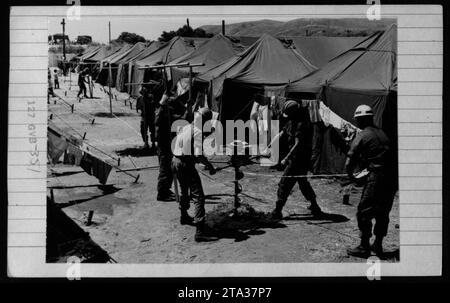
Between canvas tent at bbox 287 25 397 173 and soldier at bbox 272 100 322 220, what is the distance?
1220 mm

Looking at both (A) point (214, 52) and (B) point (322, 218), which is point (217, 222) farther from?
(A) point (214, 52)

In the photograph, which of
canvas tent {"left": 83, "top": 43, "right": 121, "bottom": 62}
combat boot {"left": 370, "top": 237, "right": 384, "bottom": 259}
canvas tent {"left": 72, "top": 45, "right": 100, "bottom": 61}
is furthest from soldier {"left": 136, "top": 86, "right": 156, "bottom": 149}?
canvas tent {"left": 83, "top": 43, "right": 121, "bottom": 62}

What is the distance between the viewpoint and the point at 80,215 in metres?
6.48

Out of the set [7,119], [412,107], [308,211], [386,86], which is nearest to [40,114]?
[7,119]

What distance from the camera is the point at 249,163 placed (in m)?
8.56

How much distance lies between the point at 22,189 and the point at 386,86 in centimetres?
525

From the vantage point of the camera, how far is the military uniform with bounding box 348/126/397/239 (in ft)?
16.7

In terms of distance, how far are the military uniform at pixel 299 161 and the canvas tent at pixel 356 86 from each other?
1.20 meters

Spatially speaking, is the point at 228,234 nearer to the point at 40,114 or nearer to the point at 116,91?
the point at 40,114

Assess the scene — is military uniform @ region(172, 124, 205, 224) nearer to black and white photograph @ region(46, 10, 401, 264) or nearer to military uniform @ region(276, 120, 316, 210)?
black and white photograph @ region(46, 10, 401, 264)

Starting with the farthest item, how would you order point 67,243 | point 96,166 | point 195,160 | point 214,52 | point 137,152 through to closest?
point 214,52 → point 137,152 → point 96,166 → point 195,160 → point 67,243

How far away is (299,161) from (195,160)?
148 cm

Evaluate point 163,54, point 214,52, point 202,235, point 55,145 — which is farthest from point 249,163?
point 163,54

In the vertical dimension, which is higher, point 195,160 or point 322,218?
point 195,160
